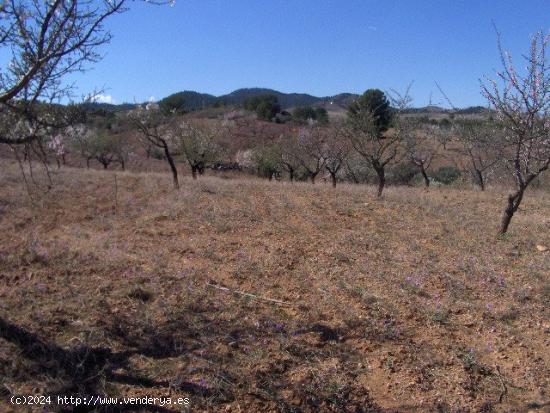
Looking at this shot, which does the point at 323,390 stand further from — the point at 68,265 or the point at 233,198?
the point at 233,198

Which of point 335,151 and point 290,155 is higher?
point 335,151

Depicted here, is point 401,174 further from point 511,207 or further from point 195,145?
point 511,207

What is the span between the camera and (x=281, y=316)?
443 centimetres

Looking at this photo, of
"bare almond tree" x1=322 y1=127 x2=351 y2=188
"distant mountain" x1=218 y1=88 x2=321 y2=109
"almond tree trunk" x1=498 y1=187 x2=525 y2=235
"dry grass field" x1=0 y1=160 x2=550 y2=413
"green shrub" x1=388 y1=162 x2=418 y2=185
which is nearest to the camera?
"dry grass field" x1=0 y1=160 x2=550 y2=413

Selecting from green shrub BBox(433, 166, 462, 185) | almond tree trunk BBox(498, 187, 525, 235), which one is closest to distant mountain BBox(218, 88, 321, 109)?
green shrub BBox(433, 166, 462, 185)

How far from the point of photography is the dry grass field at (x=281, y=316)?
333 cm

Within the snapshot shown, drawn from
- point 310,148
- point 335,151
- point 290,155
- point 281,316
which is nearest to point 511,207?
point 281,316

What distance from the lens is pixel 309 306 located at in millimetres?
4684

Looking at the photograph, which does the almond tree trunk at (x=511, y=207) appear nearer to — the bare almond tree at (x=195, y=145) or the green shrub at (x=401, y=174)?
the bare almond tree at (x=195, y=145)

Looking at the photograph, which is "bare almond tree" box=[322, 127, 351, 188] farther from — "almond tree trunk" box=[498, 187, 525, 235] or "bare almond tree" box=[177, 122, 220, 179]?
"almond tree trunk" box=[498, 187, 525, 235]

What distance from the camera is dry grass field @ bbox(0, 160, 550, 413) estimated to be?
3332mm

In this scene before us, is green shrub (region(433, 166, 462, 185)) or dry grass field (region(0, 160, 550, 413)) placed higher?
green shrub (region(433, 166, 462, 185))

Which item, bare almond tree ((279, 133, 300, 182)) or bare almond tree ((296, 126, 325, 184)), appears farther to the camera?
bare almond tree ((279, 133, 300, 182))

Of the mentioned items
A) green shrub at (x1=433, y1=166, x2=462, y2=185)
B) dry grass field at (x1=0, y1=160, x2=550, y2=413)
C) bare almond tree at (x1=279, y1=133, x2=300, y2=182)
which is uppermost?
bare almond tree at (x1=279, y1=133, x2=300, y2=182)
